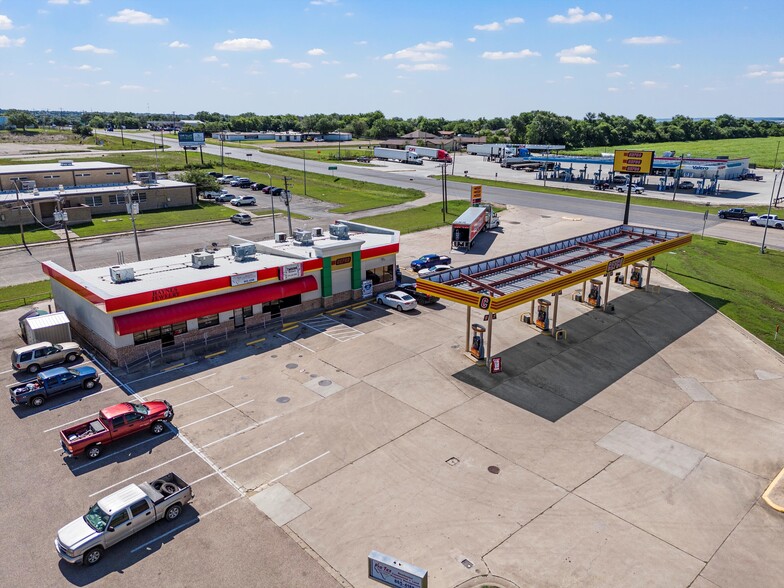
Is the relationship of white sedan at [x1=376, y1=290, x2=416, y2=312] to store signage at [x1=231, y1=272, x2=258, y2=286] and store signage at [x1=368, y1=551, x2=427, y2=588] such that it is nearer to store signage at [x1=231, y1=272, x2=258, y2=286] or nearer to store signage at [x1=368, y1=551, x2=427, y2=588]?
store signage at [x1=231, y1=272, x2=258, y2=286]

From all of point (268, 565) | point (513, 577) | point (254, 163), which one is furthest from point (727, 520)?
point (254, 163)

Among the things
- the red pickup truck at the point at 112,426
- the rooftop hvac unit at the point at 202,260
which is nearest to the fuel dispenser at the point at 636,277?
the rooftop hvac unit at the point at 202,260

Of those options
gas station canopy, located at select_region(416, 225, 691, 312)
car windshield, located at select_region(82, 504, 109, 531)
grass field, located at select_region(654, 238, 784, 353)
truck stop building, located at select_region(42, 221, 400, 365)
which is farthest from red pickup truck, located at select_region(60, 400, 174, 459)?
grass field, located at select_region(654, 238, 784, 353)

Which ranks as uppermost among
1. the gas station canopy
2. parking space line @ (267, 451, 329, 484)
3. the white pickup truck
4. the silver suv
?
the gas station canopy

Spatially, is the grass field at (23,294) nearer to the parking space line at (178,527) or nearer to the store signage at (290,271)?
the store signage at (290,271)

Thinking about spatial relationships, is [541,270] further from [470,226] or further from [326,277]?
[470,226]
